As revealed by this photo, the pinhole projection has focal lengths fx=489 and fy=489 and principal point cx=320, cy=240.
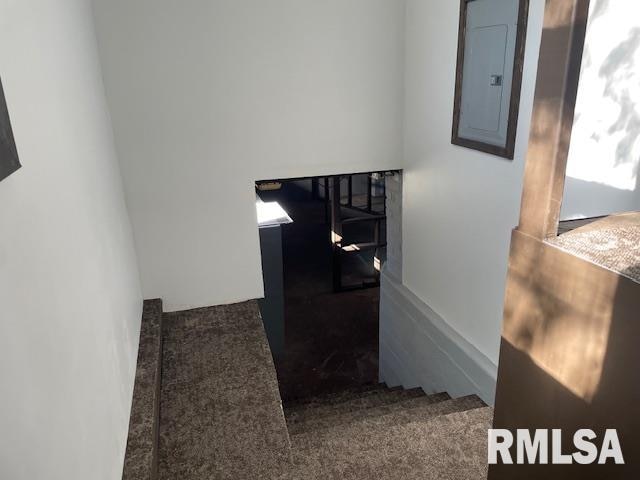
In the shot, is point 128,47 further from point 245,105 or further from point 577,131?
point 577,131

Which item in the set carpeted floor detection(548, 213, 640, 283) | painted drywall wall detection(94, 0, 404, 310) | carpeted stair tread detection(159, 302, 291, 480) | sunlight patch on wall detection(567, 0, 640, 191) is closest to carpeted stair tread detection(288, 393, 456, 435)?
carpeted stair tread detection(159, 302, 291, 480)

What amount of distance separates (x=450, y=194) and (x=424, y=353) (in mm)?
1379

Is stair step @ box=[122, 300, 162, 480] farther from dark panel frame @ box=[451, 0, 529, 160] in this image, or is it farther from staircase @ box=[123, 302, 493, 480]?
dark panel frame @ box=[451, 0, 529, 160]

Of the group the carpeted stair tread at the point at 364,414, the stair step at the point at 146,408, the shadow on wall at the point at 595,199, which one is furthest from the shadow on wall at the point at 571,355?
the carpeted stair tread at the point at 364,414

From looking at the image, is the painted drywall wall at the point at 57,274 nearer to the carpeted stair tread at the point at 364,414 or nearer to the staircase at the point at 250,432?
the staircase at the point at 250,432

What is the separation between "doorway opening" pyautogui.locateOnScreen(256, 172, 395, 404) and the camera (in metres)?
4.63

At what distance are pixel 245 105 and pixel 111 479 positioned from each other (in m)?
2.38

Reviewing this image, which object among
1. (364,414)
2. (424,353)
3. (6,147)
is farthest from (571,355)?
(424,353)

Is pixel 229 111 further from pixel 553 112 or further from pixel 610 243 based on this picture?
pixel 610 243

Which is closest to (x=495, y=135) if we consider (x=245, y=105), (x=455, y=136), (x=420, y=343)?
(x=455, y=136)

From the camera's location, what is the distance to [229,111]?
10.9ft

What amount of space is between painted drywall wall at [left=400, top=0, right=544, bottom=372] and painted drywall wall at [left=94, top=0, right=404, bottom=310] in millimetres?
218

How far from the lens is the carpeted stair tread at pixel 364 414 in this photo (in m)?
3.38

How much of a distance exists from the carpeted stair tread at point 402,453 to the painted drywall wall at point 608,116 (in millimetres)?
1310
